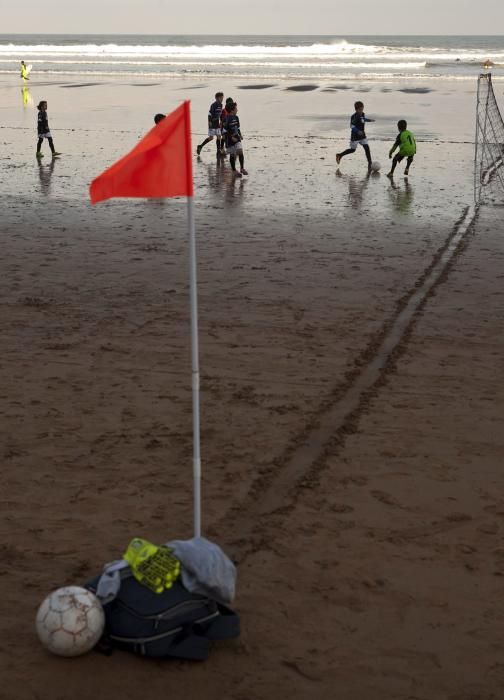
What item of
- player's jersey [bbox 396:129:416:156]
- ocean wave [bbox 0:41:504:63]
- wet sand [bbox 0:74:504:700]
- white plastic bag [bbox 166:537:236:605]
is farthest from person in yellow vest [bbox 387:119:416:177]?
ocean wave [bbox 0:41:504:63]

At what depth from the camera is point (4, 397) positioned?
7.88 metres

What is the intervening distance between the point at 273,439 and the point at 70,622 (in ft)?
9.47

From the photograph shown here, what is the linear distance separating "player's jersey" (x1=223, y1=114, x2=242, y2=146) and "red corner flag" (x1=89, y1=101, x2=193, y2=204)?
14.4m

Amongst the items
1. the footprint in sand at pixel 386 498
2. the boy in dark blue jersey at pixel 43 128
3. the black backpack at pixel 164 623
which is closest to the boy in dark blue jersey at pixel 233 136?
the boy in dark blue jersey at pixel 43 128

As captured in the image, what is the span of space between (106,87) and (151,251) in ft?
111

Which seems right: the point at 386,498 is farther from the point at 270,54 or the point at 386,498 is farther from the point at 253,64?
the point at 270,54

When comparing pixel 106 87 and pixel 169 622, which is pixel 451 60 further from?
pixel 169 622

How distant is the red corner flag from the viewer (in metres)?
4.91

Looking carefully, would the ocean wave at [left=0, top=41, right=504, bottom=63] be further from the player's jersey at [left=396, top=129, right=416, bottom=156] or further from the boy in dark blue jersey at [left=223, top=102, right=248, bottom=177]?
the boy in dark blue jersey at [left=223, top=102, right=248, bottom=177]

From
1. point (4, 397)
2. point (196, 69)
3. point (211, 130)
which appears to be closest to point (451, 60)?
point (196, 69)

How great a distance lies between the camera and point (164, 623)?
4613 millimetres

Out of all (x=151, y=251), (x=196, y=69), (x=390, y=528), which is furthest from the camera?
(x=196, y=69)

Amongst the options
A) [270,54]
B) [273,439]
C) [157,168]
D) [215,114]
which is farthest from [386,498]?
[270,54]

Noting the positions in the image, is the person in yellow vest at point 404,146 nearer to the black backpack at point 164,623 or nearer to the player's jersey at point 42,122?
the player's jersey at point 42,122
